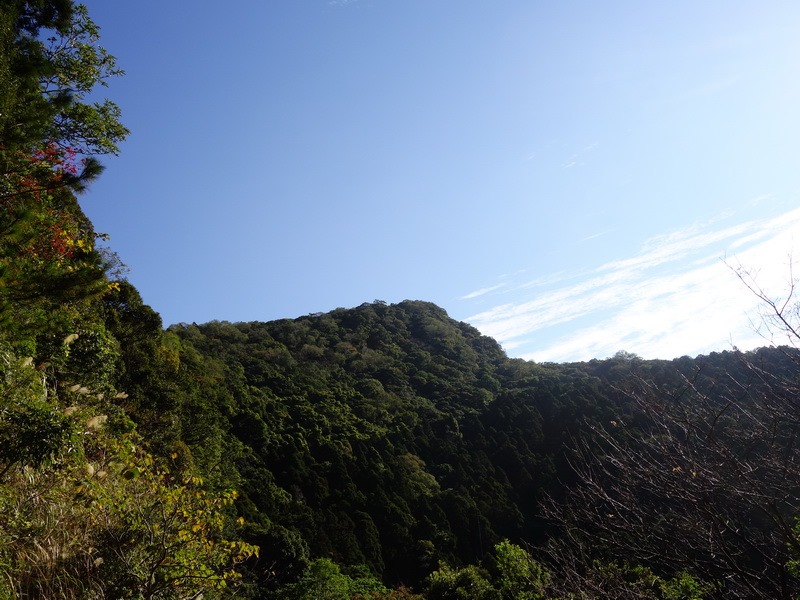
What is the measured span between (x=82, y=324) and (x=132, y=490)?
5.79 m

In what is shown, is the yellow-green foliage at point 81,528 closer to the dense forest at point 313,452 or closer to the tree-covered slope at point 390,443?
the dense forest at point 313,452

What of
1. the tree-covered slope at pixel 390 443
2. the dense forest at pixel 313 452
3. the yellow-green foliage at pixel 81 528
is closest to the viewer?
the dense forest at pixel 313 452

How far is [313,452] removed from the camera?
29891 millimetres

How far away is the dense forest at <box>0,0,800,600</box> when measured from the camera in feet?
12.7

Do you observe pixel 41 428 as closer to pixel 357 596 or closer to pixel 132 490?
pixel 132 490

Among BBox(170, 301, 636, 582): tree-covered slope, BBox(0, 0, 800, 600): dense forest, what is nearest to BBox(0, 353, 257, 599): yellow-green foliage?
BBox(0, 0, 800, 600): dense forest

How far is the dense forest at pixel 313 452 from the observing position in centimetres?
387

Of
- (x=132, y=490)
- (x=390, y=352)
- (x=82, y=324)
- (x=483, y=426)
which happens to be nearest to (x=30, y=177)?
(x=132, y=490)

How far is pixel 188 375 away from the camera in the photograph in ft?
65.7

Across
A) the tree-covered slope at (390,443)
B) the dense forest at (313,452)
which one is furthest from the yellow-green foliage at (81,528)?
the tree-covered slope at (390,443)

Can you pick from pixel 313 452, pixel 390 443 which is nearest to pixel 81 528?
pixel 313 452

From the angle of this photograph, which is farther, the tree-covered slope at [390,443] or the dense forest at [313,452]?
the tree-covered slope at [390,443]

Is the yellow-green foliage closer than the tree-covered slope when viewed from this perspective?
Yes

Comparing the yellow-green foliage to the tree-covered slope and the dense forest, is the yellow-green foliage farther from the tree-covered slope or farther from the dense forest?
the tree-covered slope
